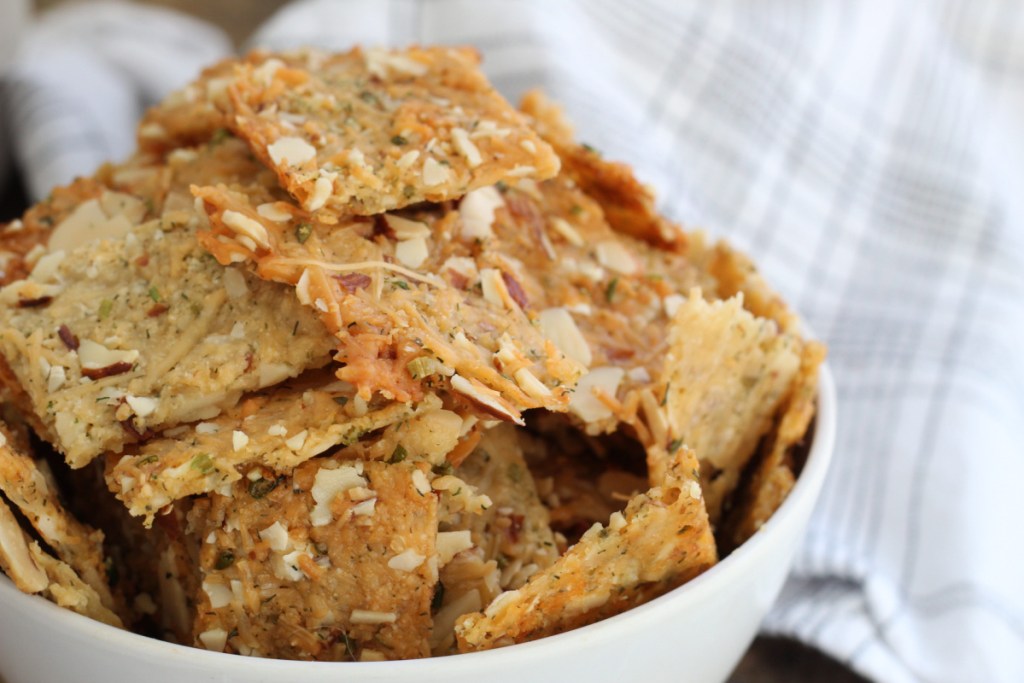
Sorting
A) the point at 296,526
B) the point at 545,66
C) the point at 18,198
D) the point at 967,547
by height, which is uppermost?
the point at 296,526

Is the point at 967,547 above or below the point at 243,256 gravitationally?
below

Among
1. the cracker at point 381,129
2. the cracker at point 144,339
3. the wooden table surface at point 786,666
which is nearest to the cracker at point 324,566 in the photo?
the cracker at point 144,339

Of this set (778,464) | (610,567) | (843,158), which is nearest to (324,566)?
(610,567)

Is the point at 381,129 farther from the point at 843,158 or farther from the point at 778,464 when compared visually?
the point at 843,158

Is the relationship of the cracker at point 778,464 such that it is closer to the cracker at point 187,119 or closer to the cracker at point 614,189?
the cracker at point 614,189

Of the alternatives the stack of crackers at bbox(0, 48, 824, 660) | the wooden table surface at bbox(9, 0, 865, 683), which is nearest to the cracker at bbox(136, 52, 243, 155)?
the stack of crackers at bbox(0, 48, 824, 660)

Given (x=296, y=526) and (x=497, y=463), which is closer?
(x=296, y=526)

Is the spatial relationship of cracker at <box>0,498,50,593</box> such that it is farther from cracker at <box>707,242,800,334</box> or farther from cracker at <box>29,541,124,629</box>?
cracker at <box>707,242,800,334</box>

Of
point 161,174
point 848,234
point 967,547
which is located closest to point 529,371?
point 161,174

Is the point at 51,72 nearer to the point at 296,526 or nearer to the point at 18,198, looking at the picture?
the point at 18,198
